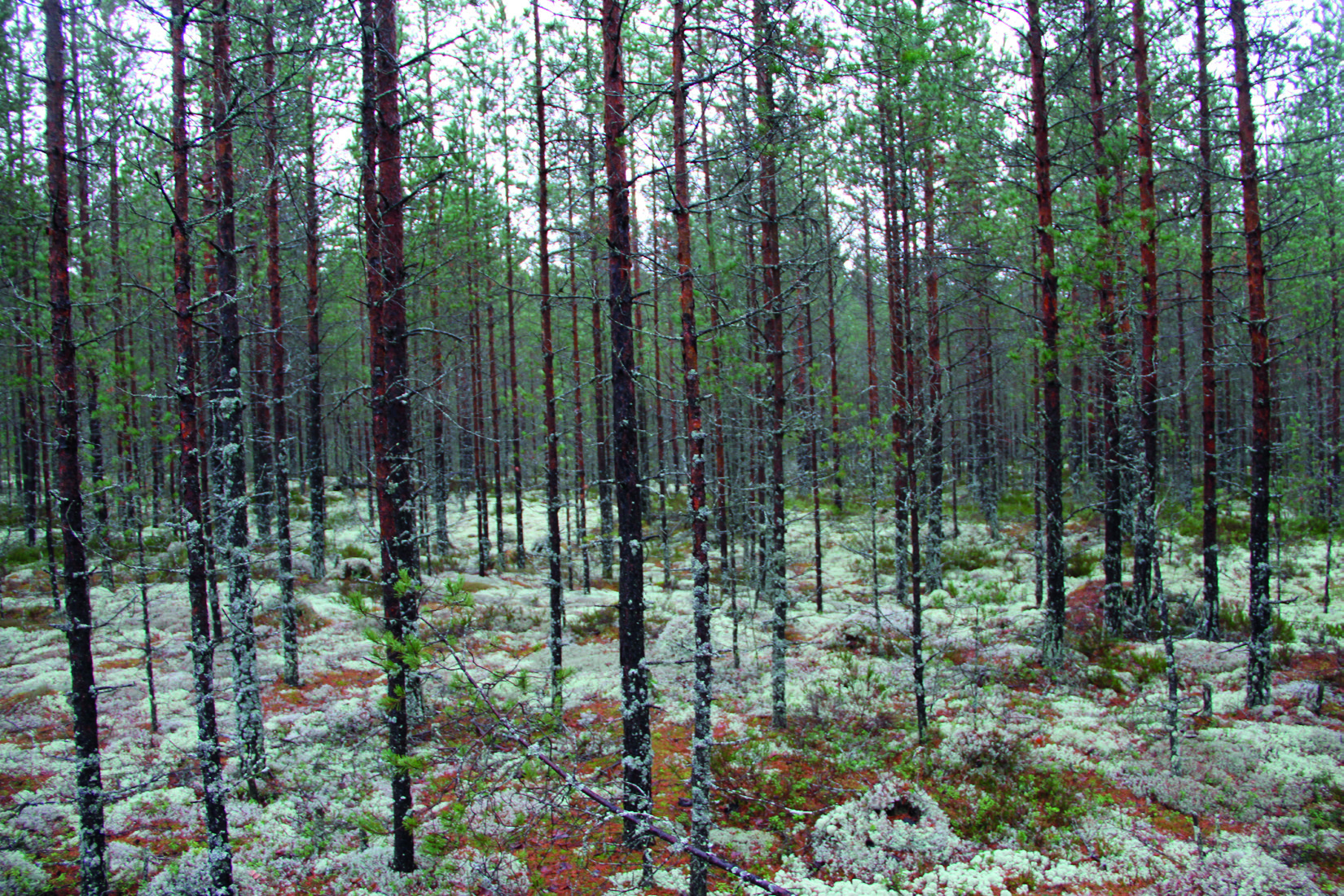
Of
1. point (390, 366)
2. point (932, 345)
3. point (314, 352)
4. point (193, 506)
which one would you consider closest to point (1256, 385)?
point (932, 345)

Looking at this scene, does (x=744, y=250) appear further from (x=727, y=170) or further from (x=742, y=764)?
(x=742, y=764)

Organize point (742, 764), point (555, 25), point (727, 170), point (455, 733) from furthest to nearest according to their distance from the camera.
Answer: point (555, 25)
point (727, 170)
point (455, 733)
point (742, 764)

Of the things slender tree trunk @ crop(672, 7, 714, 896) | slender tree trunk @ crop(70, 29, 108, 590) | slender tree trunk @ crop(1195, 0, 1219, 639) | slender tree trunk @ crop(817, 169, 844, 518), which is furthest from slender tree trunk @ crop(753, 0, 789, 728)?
slender tree trunk @ crop(70, 29, 108, 590)

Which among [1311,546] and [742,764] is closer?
[742,764]

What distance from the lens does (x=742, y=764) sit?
9859mm

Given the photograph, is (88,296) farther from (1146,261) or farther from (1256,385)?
(1256,385)

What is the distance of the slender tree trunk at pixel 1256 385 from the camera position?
395 inches

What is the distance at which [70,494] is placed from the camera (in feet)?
23.1

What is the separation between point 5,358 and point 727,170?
33.1 m

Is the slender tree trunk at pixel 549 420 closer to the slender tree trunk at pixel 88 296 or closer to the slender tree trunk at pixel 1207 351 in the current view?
the slender tree trunk at pixel 88 296

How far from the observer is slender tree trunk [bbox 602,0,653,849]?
7.48 m

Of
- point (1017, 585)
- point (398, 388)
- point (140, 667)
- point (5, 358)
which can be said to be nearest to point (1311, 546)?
point (1017, 585)

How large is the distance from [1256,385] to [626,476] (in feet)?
31.4

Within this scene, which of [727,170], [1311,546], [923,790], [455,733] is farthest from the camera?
[1311,546]
